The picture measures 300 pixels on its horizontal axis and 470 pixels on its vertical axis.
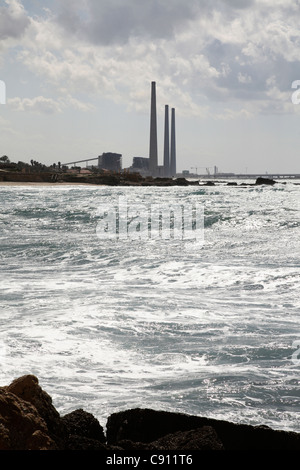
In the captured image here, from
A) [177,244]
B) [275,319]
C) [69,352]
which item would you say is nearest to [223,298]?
[275,319]

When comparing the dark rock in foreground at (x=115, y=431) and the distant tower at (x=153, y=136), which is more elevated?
the distant tower at (x=153, y=136)

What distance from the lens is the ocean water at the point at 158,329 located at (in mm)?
5320

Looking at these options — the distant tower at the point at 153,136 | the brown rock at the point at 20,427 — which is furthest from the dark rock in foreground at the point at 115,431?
the distant tower at the point at 153,136

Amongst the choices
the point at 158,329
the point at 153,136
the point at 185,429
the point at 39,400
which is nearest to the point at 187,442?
the point at 185,429

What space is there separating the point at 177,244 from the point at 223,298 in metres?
8.78

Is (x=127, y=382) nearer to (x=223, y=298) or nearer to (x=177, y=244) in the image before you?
(x=223, y=298)

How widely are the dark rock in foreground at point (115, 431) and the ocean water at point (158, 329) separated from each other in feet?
→ 2.86

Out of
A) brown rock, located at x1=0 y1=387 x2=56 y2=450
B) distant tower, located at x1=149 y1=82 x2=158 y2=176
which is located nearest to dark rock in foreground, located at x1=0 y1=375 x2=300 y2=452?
brown rock, located at x1=0 y1=387 x2=56 y2=450

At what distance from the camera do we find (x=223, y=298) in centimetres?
995

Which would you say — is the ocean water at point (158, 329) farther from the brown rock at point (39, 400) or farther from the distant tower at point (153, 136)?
the distant tower at point (153, 136)

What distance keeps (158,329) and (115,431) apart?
3777 millimetres

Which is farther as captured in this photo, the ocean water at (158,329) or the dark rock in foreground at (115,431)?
the ocean water at (158,329)

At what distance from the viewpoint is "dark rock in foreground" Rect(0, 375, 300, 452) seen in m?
3.38

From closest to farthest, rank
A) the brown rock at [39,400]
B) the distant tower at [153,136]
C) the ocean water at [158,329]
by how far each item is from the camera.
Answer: the brown rock at [39,400] → the ocean water at [158,329] → the distant tower at [153,136]
